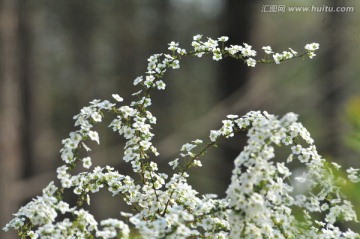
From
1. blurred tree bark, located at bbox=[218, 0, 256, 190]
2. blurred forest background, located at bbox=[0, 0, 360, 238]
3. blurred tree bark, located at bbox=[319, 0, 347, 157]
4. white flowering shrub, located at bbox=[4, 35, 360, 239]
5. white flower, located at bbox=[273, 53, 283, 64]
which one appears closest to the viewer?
white flowering shrub, located at bbox=[4, 35, 360, 239]

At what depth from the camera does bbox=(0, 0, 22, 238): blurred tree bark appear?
5558 millimetres

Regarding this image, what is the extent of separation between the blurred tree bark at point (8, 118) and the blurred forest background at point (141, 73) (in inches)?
0.5

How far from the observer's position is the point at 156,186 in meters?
2.23

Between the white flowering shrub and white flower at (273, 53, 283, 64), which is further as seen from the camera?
white flower at (273, 53, 283, 64)

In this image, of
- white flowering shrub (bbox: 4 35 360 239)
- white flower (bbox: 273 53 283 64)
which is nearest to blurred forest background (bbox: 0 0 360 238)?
white flower (bbox: 273 53 283 64)

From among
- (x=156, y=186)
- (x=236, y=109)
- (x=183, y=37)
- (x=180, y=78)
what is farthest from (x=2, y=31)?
(x=180, y=78)

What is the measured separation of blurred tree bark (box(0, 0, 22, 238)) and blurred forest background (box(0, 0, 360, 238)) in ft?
0.04

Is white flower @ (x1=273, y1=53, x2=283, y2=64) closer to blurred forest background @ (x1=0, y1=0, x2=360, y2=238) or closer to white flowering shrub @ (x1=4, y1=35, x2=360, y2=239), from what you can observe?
white flowering shrub @ (x1=4, y1=35, x2=360, y2=239)

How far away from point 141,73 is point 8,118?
6049mm

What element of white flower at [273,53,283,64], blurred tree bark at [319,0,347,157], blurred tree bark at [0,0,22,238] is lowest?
white flower at [273,53,283,64]

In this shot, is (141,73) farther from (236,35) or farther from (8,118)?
(236,35)

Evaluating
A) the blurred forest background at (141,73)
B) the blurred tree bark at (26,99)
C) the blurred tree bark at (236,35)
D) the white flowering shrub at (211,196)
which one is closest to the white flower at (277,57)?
the white flowering shrub at (211,196)

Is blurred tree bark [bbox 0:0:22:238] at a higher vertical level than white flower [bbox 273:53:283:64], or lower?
higher

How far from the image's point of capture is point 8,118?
226 inches
